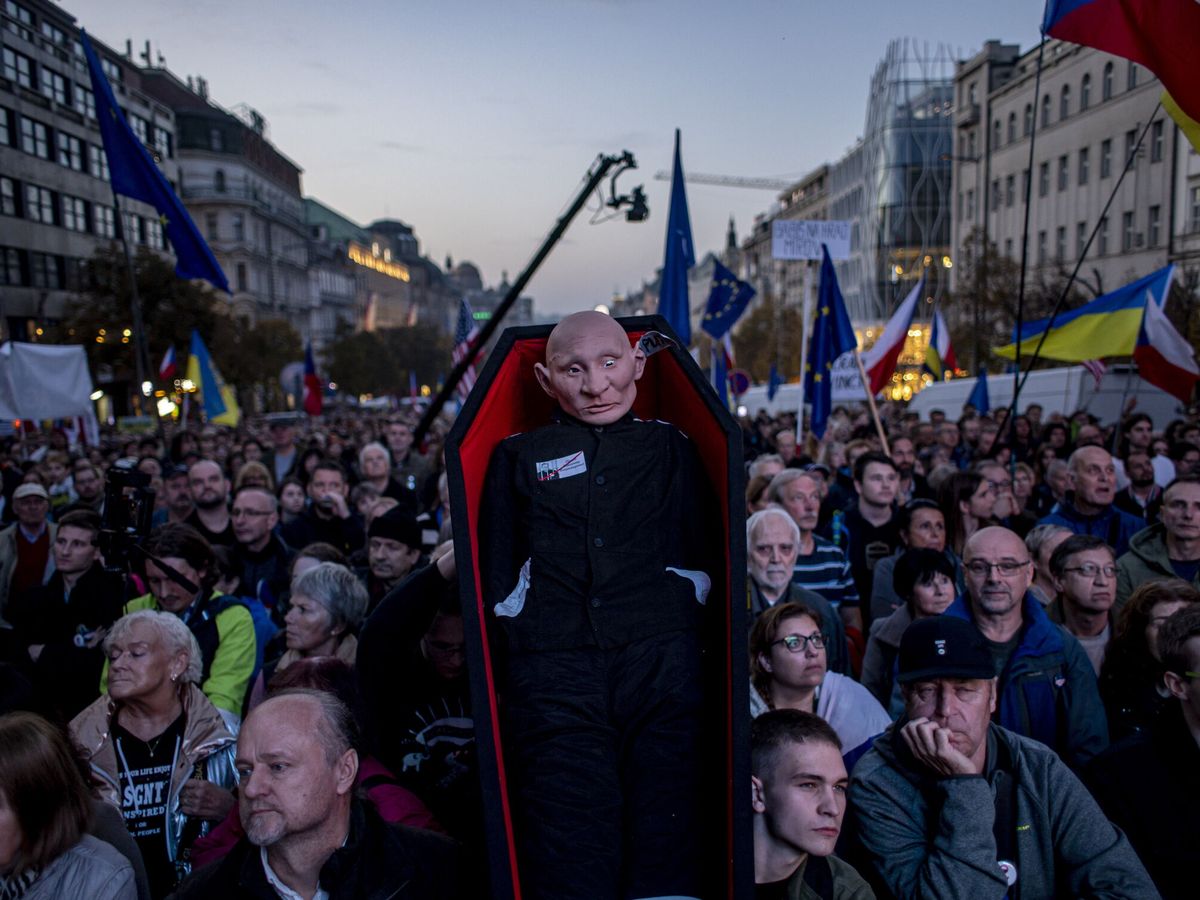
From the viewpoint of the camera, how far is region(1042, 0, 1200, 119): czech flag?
5164 mm

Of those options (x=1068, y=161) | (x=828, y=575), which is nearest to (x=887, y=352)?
(x=828, y=575)

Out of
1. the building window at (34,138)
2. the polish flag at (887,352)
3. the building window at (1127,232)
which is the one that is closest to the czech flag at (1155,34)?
the polish flag at (887,352)

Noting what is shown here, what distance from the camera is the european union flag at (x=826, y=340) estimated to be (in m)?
12.6

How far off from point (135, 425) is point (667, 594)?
34.9 meters

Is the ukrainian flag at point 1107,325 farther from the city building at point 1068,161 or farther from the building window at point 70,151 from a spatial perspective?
the building window at point 70,151

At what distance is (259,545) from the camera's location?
274 inches

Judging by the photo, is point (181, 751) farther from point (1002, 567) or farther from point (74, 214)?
point (74, 214)

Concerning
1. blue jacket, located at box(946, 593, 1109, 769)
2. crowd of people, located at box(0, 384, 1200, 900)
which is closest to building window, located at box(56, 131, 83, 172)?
crowd of people, located at box(0, 384, 1200, 900)

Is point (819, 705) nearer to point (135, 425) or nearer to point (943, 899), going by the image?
point (943, 899)

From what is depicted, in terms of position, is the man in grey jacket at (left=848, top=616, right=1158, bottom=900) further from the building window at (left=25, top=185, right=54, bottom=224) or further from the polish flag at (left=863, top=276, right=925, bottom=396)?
the building window at (left=25, top=185, right=54, bottom=224)

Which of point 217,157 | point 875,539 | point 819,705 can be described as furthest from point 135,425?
point 217,157

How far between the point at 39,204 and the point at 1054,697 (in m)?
50.7

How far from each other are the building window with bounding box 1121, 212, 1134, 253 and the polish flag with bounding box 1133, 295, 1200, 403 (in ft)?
122

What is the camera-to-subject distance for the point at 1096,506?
7.08m
